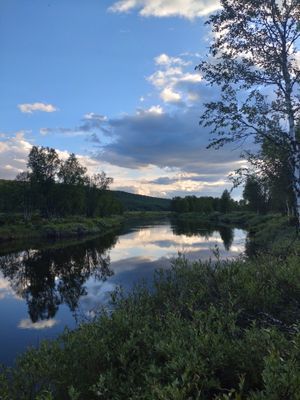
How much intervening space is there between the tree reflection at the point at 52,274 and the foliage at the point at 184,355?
1624 cm

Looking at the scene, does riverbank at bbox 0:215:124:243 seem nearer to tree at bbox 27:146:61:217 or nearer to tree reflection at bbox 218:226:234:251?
tree at bbox 27:146:61:217

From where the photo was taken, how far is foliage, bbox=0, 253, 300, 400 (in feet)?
16.2

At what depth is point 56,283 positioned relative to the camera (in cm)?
3281

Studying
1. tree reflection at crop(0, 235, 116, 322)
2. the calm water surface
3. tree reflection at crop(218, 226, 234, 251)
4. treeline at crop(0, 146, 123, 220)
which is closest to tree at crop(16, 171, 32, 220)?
treeline at crop(0, 146, 123, 220)

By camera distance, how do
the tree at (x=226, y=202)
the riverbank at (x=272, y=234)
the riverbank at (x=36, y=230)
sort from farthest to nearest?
the tree at (x=226, y=202), the riverbank at (x=36, y=230), the riverbank at (x=272, y=234)

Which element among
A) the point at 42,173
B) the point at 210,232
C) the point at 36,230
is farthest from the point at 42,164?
the point at 210,232

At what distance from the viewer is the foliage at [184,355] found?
16.2ft

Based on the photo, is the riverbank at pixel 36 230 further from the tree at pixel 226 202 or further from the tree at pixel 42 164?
the tree at pixel 226 202

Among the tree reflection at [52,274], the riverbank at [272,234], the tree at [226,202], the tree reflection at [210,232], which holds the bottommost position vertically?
the tree reflection at [52,274]

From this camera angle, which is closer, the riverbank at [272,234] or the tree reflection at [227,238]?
the riverbank at [272,234]

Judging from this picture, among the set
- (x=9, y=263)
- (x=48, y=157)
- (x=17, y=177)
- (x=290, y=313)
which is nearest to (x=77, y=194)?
(x=48, y=157)

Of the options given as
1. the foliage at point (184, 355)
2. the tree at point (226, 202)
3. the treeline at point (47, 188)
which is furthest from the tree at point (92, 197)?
the foliage at point (184, 355)

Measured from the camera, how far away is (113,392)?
18.5ft

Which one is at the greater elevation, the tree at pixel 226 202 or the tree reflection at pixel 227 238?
the tree at pixel 226 202
